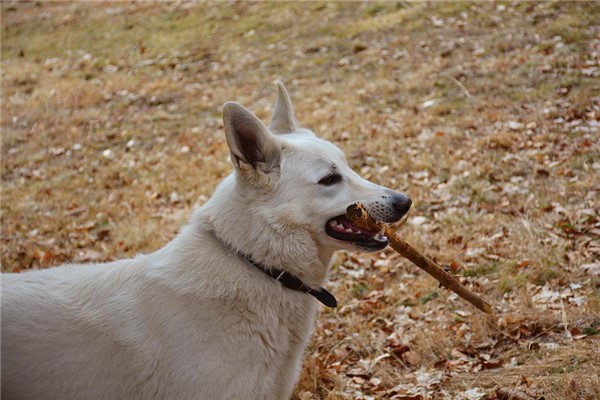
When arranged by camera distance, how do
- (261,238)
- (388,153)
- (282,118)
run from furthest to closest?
(388,153) → (282,118) → (261,238)

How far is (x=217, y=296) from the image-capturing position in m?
3.03

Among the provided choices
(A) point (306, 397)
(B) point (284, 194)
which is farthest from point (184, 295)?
(A) point (306, 397)

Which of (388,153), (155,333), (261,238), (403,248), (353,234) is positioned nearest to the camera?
(155,333)

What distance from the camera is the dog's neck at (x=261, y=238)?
10.4 ft

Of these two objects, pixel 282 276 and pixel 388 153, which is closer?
pixel 282 276

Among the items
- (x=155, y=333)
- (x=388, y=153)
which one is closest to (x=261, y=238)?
(x=155, y=333)

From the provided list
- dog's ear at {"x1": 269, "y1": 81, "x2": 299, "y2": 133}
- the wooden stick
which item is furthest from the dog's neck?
dog's ear at {"x1": 269, "y1": 81, "x2": 299, "y2": 133}

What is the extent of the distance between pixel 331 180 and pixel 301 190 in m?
0.22

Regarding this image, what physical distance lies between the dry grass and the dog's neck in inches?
49.8

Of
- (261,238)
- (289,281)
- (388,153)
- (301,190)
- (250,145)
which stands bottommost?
(388,153)

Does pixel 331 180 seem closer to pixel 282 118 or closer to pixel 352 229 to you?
pixel 352 229

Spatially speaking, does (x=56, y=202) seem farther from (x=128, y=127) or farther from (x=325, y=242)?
(x=325, y=242)

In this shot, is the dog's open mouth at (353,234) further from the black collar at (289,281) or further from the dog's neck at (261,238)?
the black collar at (289,281)

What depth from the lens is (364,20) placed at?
14.3 metres
